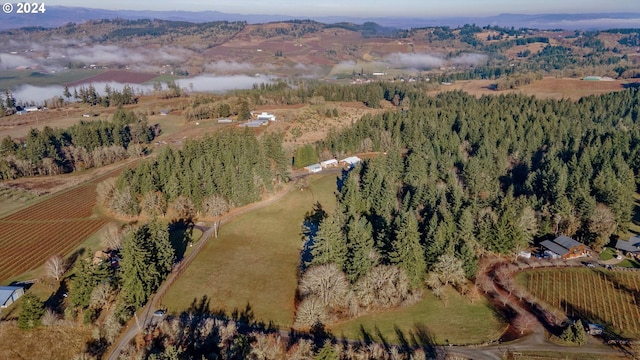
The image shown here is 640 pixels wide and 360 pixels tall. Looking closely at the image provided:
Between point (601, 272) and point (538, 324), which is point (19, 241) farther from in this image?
point (601, 272)

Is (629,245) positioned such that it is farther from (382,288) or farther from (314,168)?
(314,168)

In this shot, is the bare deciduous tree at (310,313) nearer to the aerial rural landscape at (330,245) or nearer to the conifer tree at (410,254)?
the aerial rural landscape at (330,245)

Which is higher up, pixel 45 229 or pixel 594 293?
pixel 45 229

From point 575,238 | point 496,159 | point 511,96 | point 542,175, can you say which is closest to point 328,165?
point 496,159

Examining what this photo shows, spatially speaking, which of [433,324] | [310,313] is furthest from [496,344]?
[310,313]

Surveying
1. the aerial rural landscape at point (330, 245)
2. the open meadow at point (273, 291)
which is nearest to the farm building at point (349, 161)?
the aerial rural landscape at point (330, 245)

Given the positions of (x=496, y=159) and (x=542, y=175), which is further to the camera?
(x=496, y=159)
